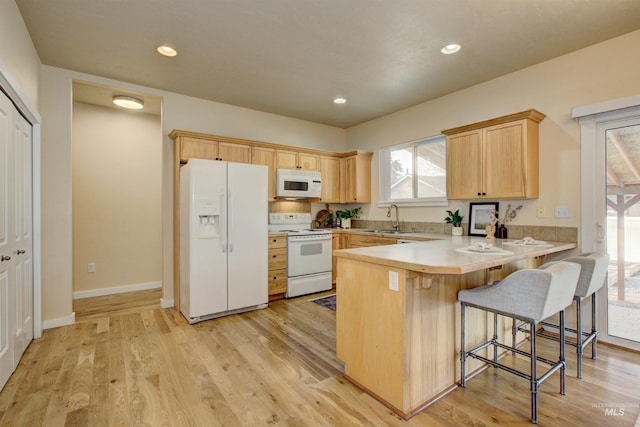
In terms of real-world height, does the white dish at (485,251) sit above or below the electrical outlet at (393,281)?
above

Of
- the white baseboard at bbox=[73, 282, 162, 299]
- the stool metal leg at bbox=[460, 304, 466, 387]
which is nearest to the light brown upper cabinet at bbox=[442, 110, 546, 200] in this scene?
the stool metal leg at bbox=[460, 304, 466, 387]

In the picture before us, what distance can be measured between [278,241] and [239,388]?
2.21m

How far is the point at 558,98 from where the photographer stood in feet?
9.79

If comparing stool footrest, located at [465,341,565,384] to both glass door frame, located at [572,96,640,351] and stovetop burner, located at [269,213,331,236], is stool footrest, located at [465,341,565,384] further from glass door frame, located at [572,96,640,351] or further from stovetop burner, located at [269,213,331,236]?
stovetop burner, located at [269,213,331,236]

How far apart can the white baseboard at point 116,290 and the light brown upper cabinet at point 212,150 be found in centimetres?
232

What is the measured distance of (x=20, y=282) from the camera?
8.14 feet

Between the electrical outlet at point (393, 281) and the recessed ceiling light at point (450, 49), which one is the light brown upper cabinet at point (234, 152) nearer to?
the recessed ceiling light at point (450, 49)

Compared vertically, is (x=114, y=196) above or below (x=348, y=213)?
above

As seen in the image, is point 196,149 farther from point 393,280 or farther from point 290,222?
point 393,280

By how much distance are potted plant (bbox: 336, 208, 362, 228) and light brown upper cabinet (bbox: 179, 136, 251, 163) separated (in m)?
1.86

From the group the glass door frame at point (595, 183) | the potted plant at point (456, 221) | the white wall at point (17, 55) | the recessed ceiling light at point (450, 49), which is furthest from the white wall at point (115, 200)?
the glass door frame at point (595, 183)

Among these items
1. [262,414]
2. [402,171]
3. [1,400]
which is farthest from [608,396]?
[1,400]

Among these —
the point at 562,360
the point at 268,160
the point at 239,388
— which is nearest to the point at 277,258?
the point at 268,160

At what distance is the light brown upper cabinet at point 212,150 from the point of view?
12.1 ft
